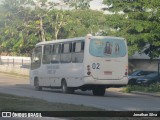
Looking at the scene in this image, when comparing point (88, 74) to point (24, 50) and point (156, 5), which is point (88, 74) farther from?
point (24, 50)

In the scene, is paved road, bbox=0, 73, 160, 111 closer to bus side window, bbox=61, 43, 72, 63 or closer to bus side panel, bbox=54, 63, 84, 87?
bus side panel, bbox=54, 63, 84, 87

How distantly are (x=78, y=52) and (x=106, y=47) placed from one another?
1641 millimetres

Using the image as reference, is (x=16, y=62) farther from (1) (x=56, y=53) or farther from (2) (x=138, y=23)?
(1) (x=56, y=53)

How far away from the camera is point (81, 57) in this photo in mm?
28969

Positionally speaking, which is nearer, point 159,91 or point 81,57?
point 81,57

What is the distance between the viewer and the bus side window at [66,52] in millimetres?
30230

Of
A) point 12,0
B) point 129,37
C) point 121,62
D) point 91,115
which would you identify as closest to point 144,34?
point 129,37

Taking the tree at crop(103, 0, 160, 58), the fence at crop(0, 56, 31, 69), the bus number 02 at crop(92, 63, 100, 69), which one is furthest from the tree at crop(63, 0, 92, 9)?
the bus number 02 at crop(92, 63, 100, 69)

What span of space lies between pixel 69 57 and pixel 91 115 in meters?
15.5

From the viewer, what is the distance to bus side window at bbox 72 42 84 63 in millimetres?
28953

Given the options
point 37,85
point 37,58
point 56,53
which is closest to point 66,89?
point 56,53

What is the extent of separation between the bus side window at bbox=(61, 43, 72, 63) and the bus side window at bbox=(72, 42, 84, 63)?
43 cm

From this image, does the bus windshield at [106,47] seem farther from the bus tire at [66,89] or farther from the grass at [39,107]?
the grass at [39,107]

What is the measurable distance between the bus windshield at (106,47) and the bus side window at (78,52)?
2.12 ft
